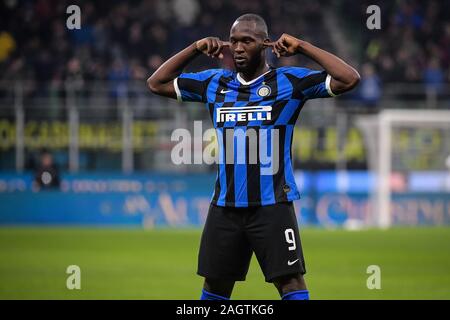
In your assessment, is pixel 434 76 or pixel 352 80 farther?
pixel 434 76

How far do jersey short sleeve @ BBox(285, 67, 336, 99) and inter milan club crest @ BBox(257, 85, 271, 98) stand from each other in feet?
0.55

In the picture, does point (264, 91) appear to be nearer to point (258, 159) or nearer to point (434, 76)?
point (258, 159)

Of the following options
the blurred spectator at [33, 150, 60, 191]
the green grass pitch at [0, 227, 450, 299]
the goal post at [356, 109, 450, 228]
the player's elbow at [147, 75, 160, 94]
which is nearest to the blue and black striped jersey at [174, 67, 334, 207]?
the player's elbow at [147, 75, 160, 94]

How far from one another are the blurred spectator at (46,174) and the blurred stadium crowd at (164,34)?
9.43 ft

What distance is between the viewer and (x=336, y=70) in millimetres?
5797

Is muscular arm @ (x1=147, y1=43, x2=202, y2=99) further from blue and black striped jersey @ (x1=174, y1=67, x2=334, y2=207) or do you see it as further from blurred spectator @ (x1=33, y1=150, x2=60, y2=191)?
blurred spectator @ (x1=33, y1=150, x2=60, y2=191)

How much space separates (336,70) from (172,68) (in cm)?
109

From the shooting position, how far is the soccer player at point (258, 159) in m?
5.82

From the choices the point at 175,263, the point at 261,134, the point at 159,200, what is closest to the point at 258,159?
the point at 261,134

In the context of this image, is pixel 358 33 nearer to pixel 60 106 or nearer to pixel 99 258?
pixel 60 106

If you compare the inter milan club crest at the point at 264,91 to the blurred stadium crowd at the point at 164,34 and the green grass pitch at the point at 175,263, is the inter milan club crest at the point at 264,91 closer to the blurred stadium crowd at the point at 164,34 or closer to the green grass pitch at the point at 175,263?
the green grass pitch at the point at 175,263

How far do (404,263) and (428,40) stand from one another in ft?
43.6

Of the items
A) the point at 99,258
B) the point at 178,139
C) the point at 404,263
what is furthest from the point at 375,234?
the point at 178,139

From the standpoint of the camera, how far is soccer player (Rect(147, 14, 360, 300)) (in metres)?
5.82
